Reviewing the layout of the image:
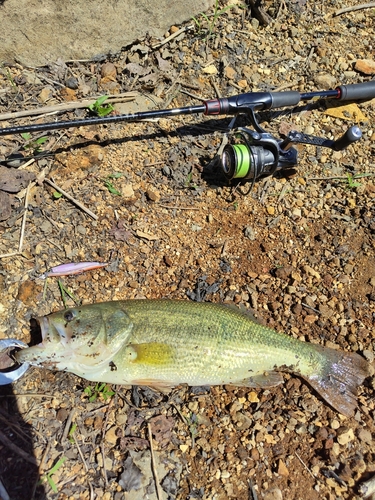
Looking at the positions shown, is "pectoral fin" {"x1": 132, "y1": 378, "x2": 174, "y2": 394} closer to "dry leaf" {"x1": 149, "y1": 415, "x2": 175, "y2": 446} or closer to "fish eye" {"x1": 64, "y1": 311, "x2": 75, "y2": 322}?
"dry leaf" {"x1": 149, "y1": 415, "x2": 175, "y2": 446}

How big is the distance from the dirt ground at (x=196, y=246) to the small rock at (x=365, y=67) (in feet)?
0.07

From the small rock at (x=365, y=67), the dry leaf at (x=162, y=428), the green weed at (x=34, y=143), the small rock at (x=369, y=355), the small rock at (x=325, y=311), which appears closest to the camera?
the dry leaf at (x=162, y=428)

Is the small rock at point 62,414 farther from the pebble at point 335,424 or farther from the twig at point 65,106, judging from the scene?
the twig at point 65,106

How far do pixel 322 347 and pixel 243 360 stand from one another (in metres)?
0.70

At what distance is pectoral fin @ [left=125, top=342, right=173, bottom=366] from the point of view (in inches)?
137

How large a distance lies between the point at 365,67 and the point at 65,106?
12.0 ft

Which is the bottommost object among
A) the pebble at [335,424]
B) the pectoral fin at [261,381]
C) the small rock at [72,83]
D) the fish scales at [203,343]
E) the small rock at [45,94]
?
the pebble at [335,424]

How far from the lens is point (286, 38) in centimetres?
548

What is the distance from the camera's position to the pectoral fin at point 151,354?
11.4 ft

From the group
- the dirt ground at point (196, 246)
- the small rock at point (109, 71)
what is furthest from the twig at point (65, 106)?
the small rock at point (109, 71)

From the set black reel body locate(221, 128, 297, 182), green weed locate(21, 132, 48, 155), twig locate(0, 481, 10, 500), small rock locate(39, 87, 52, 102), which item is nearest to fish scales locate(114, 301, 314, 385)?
twig locate(0, 481, 10, 500)

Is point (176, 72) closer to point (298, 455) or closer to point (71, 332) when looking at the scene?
point (71, 332)

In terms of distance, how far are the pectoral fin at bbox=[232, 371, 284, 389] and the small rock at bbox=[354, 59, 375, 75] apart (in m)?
3.96

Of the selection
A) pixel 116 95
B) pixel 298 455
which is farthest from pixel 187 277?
pixel 116 95
